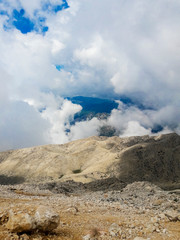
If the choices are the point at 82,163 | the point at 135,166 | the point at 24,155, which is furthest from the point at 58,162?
the point at 135,166

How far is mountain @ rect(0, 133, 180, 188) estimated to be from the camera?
9919cm

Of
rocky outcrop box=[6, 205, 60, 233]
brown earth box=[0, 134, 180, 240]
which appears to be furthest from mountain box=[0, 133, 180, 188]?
rocky outcrop box=[6, 205, 60, 233]

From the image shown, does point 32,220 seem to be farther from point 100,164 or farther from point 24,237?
point 100,164

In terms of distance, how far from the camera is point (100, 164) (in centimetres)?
11512

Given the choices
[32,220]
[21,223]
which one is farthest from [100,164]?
[21,223]

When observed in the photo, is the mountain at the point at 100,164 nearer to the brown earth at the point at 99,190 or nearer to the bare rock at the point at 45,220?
the brown earth at the point at 99,190

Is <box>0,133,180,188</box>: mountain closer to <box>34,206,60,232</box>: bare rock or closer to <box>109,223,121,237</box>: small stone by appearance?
<box>109,223,121,237</box>: small stone

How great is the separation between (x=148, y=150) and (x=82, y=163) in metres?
42.5

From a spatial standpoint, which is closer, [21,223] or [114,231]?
[21,223]

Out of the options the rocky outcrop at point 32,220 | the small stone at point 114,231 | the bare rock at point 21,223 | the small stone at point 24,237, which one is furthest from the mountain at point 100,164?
the small stone at point 24,237

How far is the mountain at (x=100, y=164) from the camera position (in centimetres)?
9919

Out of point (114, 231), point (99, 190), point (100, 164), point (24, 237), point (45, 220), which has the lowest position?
point (99, 190)

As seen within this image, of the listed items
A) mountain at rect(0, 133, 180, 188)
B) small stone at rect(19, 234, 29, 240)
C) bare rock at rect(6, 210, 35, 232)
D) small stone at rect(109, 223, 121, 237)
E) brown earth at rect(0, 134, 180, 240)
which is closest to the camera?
small stone at rect(19, 234, 29, 240)

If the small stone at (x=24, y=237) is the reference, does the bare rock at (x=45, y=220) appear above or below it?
above
